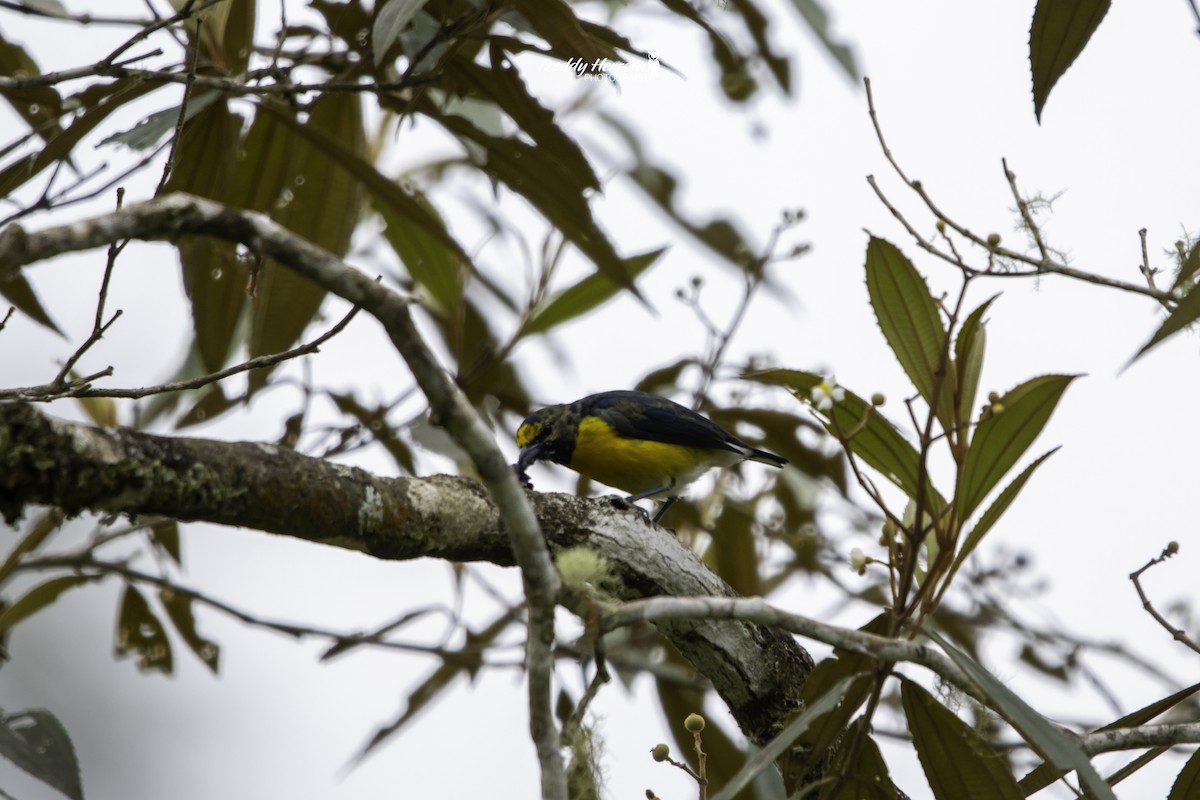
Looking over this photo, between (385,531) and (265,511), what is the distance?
9.5 inches

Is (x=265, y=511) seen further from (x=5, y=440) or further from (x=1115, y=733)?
(x=1115, y=733)

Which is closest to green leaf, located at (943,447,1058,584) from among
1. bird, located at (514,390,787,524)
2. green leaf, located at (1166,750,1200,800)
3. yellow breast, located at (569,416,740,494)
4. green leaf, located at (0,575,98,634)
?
green leaf, located at (1166,750,1200,800)

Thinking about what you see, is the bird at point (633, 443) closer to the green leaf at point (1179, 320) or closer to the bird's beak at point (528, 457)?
the bird's beak at point (528, 457)

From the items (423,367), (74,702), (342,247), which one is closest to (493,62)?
(342,247)

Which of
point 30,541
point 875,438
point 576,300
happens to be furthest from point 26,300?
point 875,438

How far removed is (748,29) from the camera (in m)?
3.69

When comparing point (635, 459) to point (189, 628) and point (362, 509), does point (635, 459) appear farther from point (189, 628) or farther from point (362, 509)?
point (362, 509)

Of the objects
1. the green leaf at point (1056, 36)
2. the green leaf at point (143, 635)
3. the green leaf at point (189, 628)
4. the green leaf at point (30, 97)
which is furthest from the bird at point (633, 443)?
the green leaf at point (1056, 36)

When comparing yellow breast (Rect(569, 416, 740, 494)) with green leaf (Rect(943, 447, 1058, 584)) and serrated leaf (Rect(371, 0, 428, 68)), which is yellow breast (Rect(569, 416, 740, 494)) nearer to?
green leaf (Rect(943, 447, 1058, 584))

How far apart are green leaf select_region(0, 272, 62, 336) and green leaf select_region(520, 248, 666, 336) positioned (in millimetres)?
1499

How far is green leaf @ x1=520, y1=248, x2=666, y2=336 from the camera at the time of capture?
378 centimetres

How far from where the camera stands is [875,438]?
2.26 meters

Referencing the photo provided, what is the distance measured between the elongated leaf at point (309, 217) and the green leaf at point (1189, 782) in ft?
7.44

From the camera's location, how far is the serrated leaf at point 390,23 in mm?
2100
